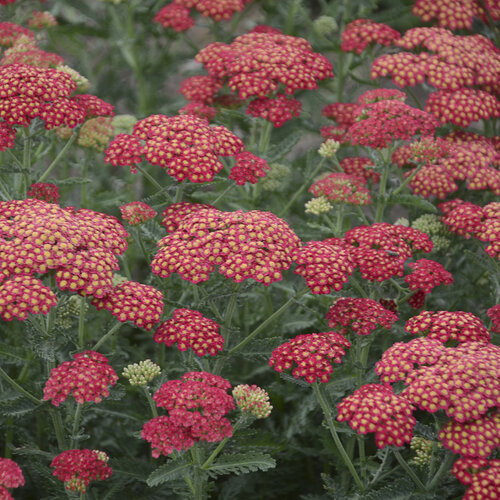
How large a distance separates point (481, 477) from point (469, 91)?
103 inches

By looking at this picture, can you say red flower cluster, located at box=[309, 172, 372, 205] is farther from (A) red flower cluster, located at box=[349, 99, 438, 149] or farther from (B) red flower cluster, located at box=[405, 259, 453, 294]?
(B) red flower cluster, located at box=[405, 259, 453, 294]

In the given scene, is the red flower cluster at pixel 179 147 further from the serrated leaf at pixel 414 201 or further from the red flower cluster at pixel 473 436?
the red flower cluster at pixel 473 436

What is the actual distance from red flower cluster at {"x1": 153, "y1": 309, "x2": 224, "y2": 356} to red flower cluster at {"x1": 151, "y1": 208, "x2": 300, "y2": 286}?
0.18 m

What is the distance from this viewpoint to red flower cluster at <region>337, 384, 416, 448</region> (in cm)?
283

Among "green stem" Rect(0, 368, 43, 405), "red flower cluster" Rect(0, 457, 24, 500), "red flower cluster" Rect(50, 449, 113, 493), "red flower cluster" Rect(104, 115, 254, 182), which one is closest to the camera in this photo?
"red flower cluster" Rect(0, 457, 24, 500)

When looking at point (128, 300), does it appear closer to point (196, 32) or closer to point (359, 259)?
point (359, 259)

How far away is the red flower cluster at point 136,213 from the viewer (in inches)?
144

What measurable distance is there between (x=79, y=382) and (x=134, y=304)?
402 mm

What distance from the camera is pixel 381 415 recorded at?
113 inches

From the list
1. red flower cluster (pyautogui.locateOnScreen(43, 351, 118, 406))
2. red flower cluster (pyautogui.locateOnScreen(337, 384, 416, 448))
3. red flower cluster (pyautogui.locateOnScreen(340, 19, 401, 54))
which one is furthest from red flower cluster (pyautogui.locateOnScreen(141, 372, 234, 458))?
red flower cluster (pyautogui.locateOnScreen(340, 19, 401, 54))

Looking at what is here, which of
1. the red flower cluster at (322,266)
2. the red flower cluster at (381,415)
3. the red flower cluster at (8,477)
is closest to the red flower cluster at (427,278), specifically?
the red flower cluster at (322,266)

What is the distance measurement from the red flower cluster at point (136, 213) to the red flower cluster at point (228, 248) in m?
0.25

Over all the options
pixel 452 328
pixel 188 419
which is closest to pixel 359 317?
pixel 452 328

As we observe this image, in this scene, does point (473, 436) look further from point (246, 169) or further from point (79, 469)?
point (246, 169)
